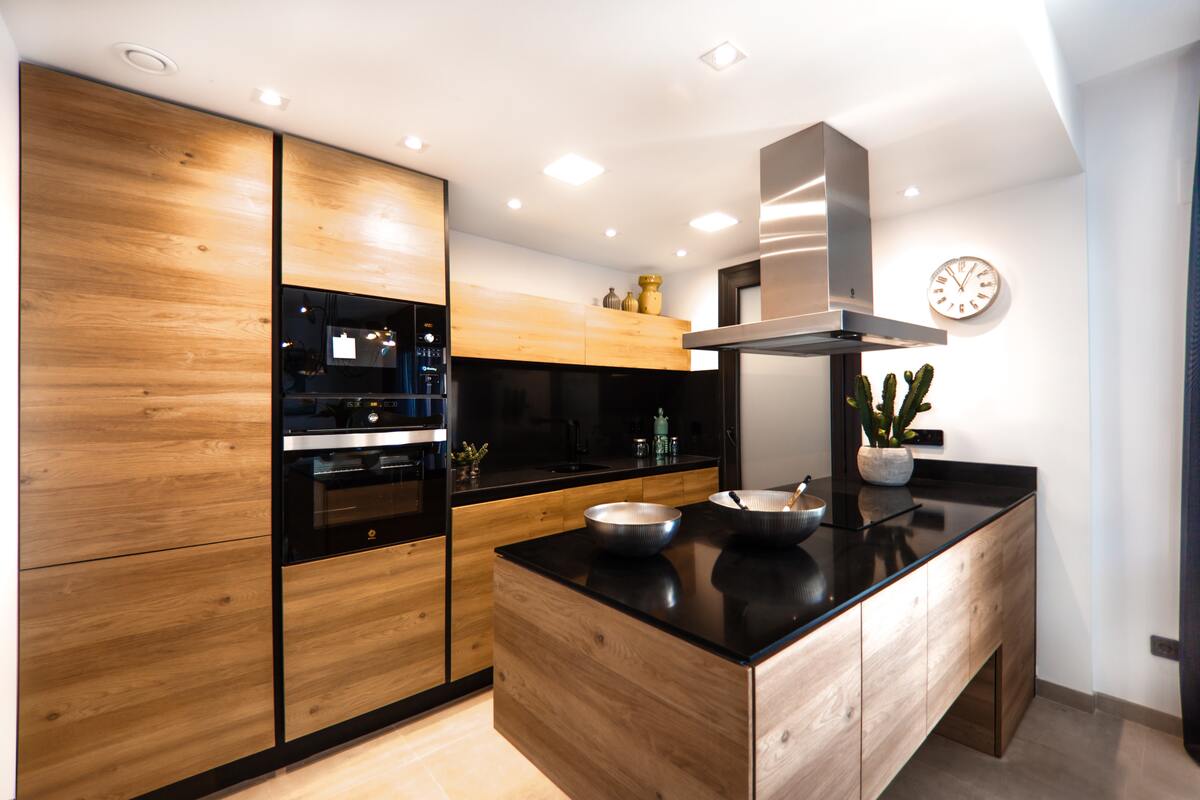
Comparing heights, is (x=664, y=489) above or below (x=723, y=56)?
below

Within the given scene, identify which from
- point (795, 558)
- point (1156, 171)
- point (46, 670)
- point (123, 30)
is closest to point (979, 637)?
point (795, 558)

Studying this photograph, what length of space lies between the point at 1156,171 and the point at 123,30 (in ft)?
12.1

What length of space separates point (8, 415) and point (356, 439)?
3.08 feet

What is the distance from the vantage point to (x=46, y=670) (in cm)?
158

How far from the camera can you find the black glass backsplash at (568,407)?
3254 mm

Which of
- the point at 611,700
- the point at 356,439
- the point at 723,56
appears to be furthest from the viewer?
the point at 356,439

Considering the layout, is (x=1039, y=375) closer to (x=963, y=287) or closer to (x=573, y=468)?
(x=963, y=287)

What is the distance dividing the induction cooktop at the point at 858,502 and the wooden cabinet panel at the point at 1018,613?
369 mm

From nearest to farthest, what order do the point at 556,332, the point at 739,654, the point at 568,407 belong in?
the point at 739,654 → the point at 556,332 → the point at 568,407

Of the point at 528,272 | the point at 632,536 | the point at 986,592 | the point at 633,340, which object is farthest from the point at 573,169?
the point at 986,592

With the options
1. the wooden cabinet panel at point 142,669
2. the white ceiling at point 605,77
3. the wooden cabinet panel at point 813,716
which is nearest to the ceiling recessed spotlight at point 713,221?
the white ceiling at point 605,77

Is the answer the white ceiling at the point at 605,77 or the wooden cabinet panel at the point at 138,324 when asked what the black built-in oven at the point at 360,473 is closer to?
the wooden cabinet panel at the point at 138,324

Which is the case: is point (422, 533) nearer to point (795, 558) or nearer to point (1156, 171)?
point (795, 558)

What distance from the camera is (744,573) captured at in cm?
134
